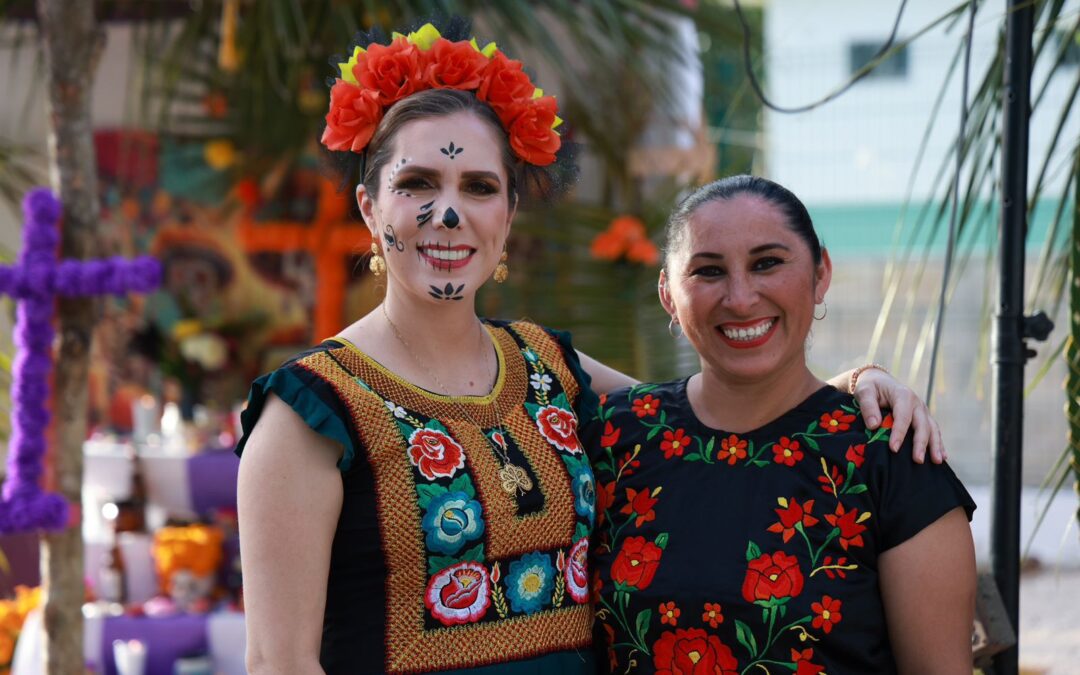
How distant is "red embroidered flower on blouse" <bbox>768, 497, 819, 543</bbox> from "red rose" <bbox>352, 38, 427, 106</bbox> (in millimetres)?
881

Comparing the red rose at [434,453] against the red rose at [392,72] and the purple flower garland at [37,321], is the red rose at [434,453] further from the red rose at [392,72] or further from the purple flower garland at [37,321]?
the purple flower garland at [37,321]

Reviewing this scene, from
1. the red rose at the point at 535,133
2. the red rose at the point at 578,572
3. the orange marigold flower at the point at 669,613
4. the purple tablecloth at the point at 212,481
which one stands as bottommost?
the purple tablecloth at the point at 212,481

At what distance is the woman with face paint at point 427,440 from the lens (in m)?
1.74

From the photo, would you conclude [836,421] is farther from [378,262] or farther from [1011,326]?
[378,262]

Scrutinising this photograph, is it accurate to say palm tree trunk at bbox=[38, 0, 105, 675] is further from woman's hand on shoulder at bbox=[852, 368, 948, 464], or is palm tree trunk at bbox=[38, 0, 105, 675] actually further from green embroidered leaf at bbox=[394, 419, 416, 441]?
woman's hand on shoulder at bbox=[852, 368, 948, 464]

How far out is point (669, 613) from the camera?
6.09 ft

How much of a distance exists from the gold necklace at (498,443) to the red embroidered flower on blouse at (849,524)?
1.53 ft

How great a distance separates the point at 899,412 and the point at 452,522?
2.25ft

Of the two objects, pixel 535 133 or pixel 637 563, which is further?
pixel 535 133

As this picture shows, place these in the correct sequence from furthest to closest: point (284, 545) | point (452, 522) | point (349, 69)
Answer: point (349, 69) < point (452, 522) < point (284, 545)

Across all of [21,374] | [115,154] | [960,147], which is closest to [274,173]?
[115,154]

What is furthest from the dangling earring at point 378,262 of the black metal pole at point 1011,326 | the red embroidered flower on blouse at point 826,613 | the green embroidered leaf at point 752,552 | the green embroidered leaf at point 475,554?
the black metal pole at point 1011,326

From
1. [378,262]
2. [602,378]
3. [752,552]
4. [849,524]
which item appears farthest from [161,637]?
[849,524]

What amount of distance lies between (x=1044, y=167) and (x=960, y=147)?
0.70 ft
